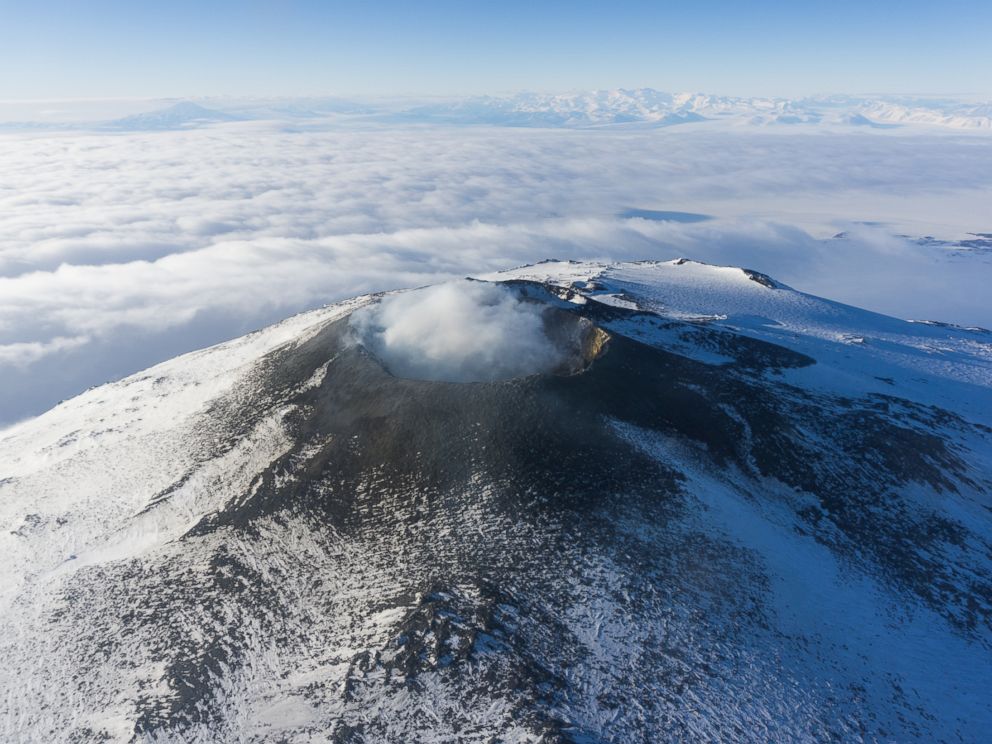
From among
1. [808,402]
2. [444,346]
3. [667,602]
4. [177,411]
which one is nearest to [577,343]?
[444,346]

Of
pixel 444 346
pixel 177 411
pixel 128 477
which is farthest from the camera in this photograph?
pixel 177 411

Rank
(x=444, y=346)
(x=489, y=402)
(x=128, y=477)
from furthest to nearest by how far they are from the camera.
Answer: (x=444, y=346) < (x=128, y=477) < (x=489, y=402)

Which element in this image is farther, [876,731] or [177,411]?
[177,411]

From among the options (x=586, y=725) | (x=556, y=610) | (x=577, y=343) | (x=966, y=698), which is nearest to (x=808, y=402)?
(x=577, y=343)

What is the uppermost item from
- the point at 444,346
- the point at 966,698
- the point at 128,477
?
the point at 444,346

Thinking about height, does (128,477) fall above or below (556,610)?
below

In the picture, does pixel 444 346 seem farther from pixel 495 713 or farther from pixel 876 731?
pixel 876 731

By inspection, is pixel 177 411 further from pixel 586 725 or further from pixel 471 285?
pixel 586 725
